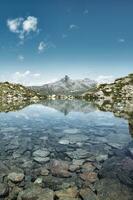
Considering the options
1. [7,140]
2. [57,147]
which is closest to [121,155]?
[57,147]

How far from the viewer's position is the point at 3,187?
1380 centimetres

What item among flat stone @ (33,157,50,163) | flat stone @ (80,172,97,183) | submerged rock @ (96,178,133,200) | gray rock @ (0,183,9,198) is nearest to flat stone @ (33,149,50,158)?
flat stone @ (33,157,50,163)

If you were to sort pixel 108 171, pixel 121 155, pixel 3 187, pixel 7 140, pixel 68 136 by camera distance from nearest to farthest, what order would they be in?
1. pixel 3 187
2. pixel 108 171
3. pixel 121 155
4. pixel 7 140
5. pixel 68 136

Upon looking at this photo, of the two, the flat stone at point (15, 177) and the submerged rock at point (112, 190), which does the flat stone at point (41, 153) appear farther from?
the submerged rock at point (112, 190)

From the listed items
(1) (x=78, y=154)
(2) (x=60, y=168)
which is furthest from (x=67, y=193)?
(1) (x=78, y=154)

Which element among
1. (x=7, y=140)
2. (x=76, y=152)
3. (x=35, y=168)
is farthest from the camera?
(x=7, y=140)

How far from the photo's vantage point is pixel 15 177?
15.8 m

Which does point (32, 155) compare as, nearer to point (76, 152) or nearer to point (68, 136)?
point (76, 152)

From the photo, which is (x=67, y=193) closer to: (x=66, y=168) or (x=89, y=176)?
(x=89, y=176)

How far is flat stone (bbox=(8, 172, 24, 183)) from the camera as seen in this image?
50.5ft

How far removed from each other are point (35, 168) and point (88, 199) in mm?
6227

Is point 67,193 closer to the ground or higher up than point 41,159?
closer to the ground

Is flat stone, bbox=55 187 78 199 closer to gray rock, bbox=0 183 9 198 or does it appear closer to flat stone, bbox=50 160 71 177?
flat stone, bbox=50 160 71 177

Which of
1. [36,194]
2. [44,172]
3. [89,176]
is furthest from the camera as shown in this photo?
[44,172]
